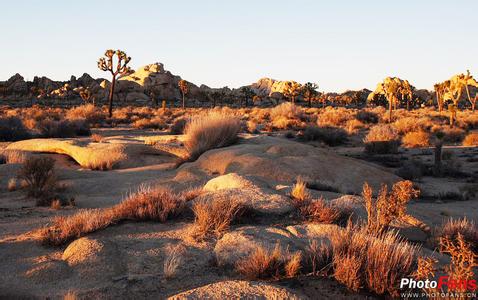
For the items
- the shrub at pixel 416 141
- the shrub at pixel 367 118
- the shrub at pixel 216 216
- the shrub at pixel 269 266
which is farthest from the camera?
the shrub at pixel 367 118

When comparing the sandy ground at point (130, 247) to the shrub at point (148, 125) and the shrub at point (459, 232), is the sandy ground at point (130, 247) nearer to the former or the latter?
the shrub at point (459, 232)

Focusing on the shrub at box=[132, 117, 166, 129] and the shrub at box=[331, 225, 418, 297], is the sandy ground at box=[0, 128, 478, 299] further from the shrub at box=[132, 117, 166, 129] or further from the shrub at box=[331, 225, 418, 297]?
the shrub at box=[132, 117, 166, 129]

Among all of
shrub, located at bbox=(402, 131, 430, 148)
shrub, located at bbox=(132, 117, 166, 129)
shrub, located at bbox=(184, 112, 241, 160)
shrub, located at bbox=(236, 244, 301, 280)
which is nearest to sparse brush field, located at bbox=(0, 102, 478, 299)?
shrub, located at bbox=(236, 244, 301, 280)

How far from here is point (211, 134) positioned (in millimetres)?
16094

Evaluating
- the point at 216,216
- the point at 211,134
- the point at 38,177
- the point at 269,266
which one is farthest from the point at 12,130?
the point at 269,266

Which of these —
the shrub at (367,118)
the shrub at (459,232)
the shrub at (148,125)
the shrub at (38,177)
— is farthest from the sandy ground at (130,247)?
the shrub at (367,118)

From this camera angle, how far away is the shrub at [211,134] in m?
15.7

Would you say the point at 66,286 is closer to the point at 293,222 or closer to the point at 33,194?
the point at 293,222

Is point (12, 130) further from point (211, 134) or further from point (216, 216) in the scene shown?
point (216, 216)

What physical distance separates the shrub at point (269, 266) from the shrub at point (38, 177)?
6.31m

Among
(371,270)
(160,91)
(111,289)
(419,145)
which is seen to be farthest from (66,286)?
(160,91)

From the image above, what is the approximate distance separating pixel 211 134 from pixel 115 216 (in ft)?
31.6

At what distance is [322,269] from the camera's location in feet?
15.4

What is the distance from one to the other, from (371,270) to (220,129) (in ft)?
40.1
